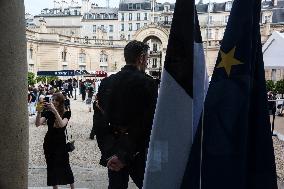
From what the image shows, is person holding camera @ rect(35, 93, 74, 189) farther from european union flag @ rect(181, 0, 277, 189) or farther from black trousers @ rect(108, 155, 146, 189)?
european union flag @ rect(181, 0, 277, 189)

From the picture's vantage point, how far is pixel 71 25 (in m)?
113

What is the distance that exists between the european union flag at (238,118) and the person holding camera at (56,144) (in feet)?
12.6

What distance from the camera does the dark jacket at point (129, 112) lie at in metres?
3.77

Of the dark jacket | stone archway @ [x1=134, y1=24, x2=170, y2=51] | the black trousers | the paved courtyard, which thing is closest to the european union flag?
the dark jacket

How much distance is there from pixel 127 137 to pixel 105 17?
112 m

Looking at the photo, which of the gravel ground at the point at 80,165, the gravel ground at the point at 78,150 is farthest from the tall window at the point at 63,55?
the gravel ground at the point at 80,165

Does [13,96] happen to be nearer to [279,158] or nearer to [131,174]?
[131,174]

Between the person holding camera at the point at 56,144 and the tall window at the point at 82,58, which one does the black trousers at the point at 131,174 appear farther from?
the tall window at the point at 82,58

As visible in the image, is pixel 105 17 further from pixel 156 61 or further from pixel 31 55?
pixel 31 55

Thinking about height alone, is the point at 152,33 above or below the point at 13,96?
above

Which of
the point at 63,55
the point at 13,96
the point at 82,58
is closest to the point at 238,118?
the point at 13,96

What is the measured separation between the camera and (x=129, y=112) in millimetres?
3799

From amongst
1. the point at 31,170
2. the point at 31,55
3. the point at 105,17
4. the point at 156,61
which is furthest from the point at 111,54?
the point at 31,170

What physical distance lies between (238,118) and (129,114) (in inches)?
51.7
